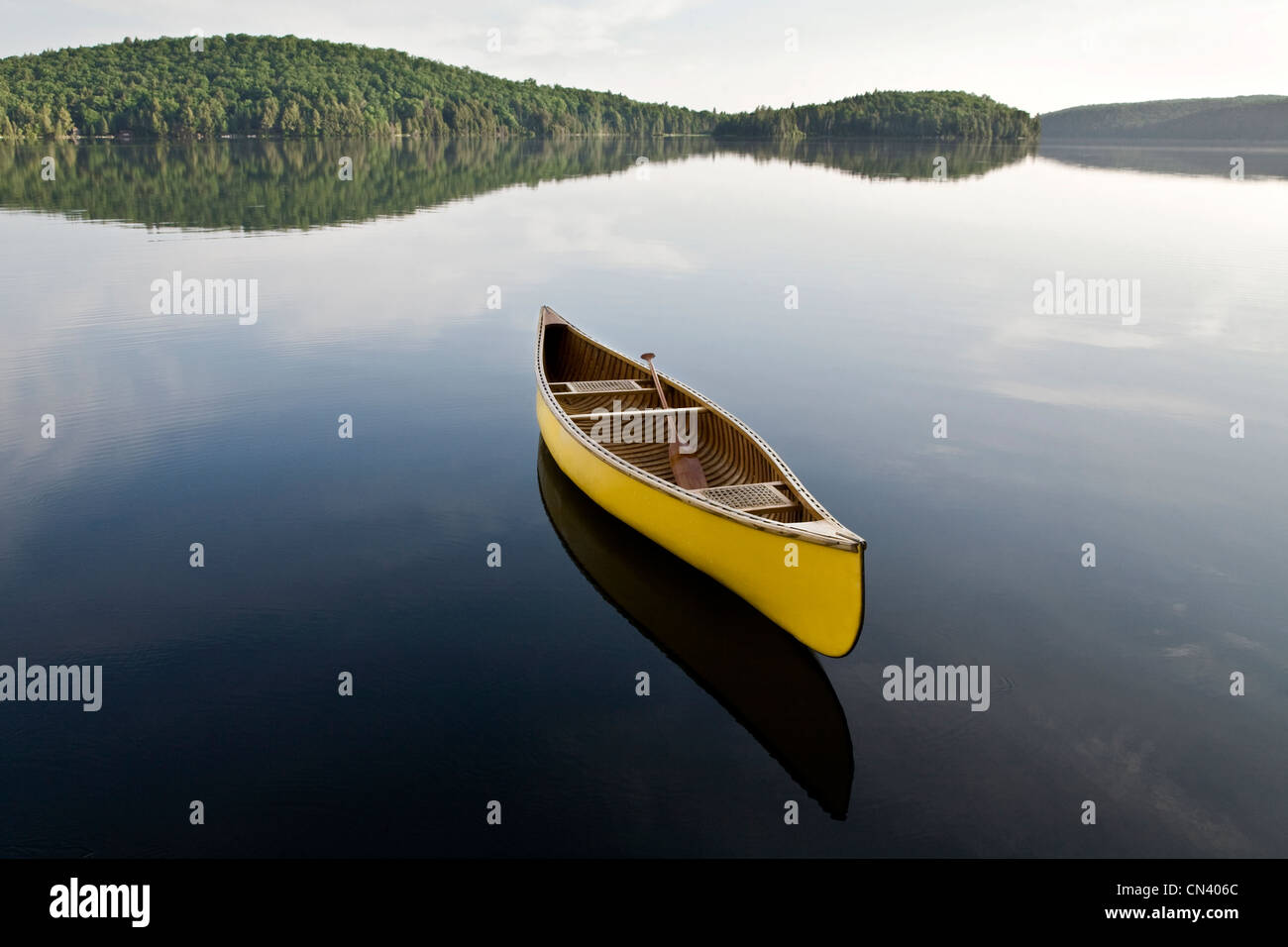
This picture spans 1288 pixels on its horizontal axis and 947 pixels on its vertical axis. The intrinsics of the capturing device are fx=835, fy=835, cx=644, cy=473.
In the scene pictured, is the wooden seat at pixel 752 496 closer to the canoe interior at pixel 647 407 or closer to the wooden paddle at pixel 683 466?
the canoe interior at pixel 647 407

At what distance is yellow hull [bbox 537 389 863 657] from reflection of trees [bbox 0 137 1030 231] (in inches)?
1728

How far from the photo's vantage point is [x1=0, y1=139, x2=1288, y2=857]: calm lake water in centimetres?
910

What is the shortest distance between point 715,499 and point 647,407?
20.6ft

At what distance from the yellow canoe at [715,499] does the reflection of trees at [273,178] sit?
4008cm

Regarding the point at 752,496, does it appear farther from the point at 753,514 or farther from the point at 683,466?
the point at 683,466

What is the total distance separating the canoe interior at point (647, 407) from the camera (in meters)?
13.8

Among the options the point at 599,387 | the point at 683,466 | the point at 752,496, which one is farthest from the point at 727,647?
the point at 599,387

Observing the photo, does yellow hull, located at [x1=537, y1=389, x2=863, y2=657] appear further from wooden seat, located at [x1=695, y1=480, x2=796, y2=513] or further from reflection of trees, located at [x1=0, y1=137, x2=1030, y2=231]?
reflection of trees, located at [x1=0, y1=137, x2=1030, y2=231]

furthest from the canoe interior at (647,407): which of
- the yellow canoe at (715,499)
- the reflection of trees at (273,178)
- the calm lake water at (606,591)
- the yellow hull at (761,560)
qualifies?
the reflection of trees at (273,178)

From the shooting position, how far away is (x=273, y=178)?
78.7 metres

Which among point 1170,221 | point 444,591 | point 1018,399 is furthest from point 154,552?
point 1170,221
